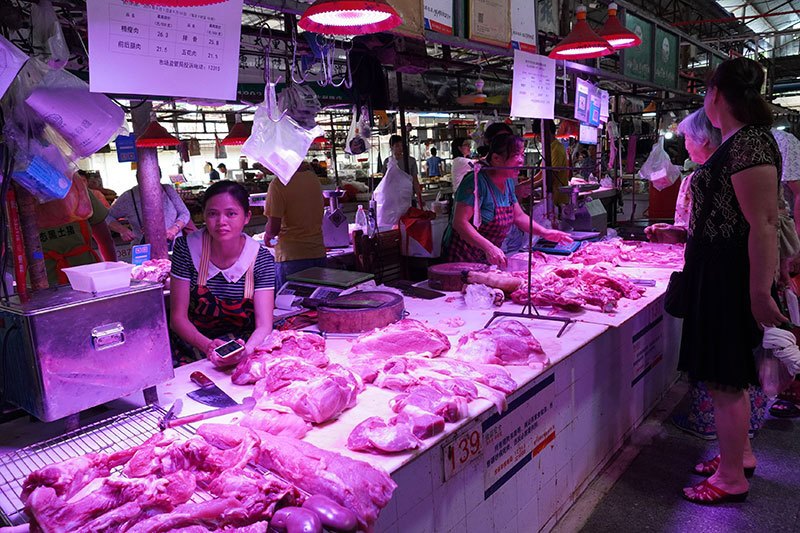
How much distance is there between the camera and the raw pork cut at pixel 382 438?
189 cm

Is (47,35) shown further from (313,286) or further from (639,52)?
(639,52)

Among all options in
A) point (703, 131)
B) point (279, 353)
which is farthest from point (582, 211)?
point (279, 353)

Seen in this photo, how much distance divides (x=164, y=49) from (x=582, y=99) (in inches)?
198

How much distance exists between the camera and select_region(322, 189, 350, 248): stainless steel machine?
273 inches

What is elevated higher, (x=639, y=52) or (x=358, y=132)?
(x=639, y=52)

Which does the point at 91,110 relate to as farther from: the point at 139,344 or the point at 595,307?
the point at 595,307

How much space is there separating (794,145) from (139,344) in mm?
5468

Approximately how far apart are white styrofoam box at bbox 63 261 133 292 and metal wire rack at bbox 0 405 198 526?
48 centimetres

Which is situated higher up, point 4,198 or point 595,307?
point 4,198

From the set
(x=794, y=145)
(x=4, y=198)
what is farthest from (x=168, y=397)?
(x=794, y=145)

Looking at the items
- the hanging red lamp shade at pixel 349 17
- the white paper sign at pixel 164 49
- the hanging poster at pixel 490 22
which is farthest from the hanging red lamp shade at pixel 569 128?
the white paper sign at pixel 164 49

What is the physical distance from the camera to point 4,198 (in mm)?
2111

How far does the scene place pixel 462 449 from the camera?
7.24ft

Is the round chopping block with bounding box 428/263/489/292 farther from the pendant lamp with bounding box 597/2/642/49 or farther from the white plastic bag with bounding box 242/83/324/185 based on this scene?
the pendant lamp with bounding box 597/2/642/49
